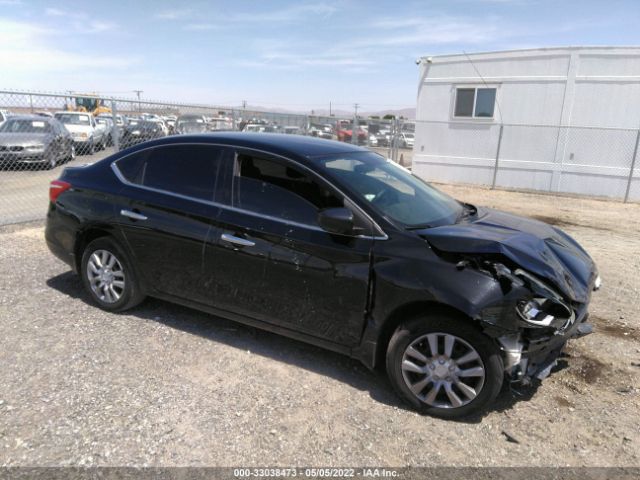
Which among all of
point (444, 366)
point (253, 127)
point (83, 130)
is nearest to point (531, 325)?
point (444, 366)

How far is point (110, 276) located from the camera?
4.29m

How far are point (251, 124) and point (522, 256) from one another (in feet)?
33.5

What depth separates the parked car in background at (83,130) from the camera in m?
14.7

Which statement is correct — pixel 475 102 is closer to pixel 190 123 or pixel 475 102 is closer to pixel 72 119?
pixel 190 123

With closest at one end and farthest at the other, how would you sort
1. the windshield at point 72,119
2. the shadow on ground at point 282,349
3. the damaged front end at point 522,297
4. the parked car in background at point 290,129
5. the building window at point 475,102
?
the damaged front end at point 522,297 < the shadow on ground at point 282,349 < the parked car in background at point 290,129 < the building window at point 475,102 < the windshield at point 72,119

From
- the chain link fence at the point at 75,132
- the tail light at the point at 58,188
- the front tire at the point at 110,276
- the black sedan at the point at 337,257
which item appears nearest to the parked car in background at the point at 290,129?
the chain link fence at the point at 75,132

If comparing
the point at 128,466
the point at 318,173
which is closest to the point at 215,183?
the point at 318,173

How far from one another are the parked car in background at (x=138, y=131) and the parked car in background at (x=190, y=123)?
78cm

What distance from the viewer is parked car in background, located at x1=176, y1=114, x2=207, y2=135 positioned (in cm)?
1159

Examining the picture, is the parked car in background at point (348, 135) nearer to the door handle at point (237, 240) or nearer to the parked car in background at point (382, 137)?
the parked car in background at point (382, 137)

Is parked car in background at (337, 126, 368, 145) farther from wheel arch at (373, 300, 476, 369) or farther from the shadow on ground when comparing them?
wheel arch at (373, 300, 476, 369)

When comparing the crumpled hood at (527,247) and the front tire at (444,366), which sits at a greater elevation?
the crumpled hood at (527,247)

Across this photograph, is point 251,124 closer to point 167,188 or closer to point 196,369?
point 167,188

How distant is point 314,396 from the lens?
128 inches
